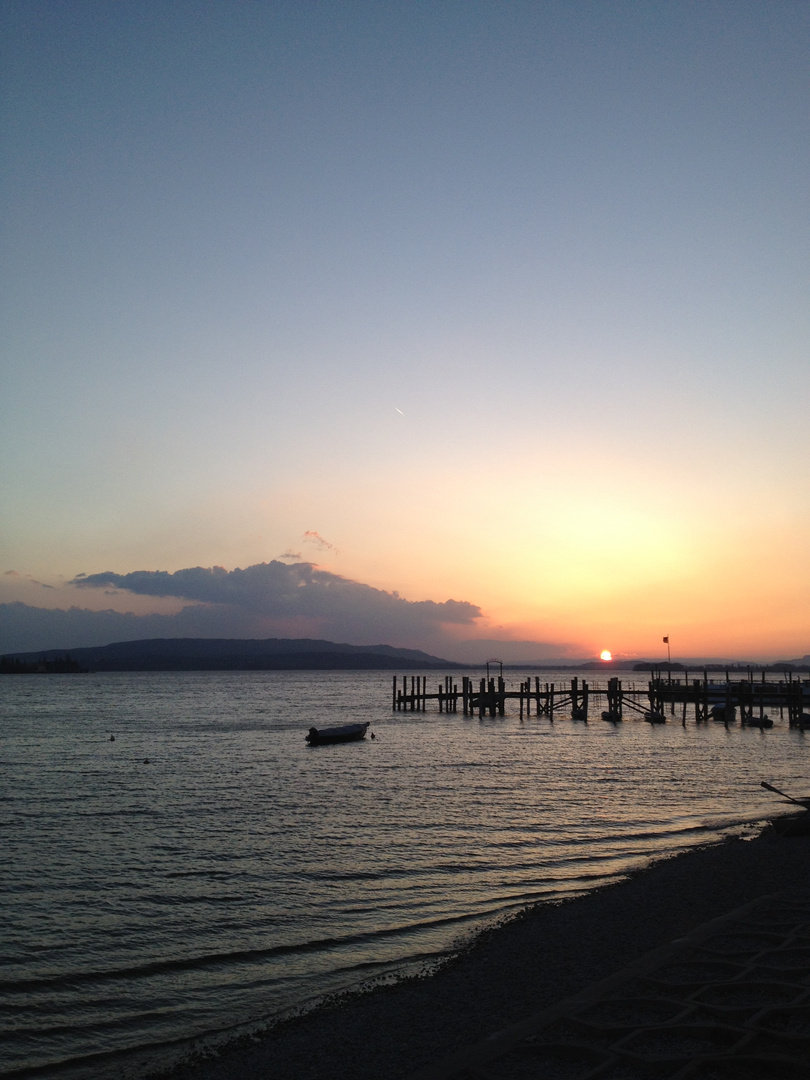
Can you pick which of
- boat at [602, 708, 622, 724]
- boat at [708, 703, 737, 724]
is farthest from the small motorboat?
boat at [602, 708, 622, 724]

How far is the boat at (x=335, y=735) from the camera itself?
50.0 meters

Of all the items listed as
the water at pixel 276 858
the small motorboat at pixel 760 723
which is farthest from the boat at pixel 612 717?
the water at pixel 276 858

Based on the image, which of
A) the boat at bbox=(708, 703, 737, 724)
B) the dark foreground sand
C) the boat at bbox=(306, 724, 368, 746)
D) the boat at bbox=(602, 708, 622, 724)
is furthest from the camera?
the boat at bbox=(602, 708, 622, 724)

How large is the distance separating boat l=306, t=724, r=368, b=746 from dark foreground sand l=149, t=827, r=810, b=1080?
34.8m

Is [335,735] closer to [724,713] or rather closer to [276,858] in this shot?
[276,858]

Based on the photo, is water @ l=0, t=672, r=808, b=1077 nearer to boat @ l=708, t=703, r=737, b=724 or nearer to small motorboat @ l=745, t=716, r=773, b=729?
small motorboat @ l=745, t=716, r=773, b=729

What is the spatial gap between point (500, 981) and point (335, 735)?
40.7m

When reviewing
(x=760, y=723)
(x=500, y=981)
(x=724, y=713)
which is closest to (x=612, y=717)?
(x=724, y=713)

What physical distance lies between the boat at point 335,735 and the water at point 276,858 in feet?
11.4

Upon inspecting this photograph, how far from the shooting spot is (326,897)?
16.4 metres

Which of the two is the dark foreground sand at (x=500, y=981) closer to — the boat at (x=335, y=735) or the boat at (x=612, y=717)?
the boat at (x=335, y=735)

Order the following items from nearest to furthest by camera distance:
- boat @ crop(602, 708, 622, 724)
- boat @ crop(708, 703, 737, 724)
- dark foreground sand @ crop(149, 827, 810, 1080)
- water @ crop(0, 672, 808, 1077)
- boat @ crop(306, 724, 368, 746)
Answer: dark foreground sand @ crop(149, 827, 810, 1080) < water @ crop(0, 672, 808, 1077) < boat @ crop(306, 724, 368, 746) < boat @ crop(708, 703, 737, 724) < boat @ crop(602, 708, 622, 724)

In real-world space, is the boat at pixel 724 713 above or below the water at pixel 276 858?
below

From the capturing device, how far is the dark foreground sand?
9.02 m
